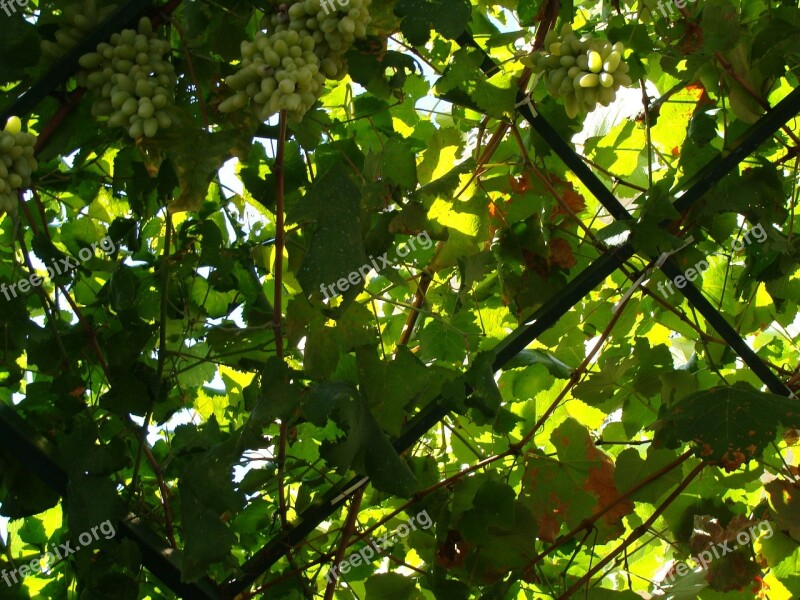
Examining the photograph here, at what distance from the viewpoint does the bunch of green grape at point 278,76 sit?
128 cm

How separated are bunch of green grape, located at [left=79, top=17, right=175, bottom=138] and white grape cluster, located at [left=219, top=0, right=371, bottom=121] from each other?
4.9 inches

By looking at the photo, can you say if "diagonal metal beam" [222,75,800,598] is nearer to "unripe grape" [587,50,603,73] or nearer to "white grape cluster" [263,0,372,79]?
"unripe grape" [587,50,603,73]

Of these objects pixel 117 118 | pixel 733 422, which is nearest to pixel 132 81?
pixel 117 118

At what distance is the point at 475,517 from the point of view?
174 cm

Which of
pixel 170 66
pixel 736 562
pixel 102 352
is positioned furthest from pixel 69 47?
pixel 736 562

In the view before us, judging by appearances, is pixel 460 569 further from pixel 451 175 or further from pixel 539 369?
pixel 451 175

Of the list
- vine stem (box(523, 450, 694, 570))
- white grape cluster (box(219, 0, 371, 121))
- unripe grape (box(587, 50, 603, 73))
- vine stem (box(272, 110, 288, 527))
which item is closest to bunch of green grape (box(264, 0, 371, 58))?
white grape cluster (box(219, 0, 371, 121))

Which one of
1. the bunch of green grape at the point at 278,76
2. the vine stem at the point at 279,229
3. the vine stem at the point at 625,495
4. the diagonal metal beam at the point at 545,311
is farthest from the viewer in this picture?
the vine stem at the point at 625,495

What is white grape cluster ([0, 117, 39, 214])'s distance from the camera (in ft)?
4.22

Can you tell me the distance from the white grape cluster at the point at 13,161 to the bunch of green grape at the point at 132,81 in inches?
4.7

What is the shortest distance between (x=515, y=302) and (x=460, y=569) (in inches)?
21.8

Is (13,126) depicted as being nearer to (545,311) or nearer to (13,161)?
(13,161)

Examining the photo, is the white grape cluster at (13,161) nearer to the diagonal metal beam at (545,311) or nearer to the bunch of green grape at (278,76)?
the bunch of green grape at (278,76)

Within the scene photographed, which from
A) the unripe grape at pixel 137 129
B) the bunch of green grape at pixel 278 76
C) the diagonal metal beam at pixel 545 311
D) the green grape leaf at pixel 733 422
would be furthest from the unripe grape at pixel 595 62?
the unripe grape at pixel 137 129
